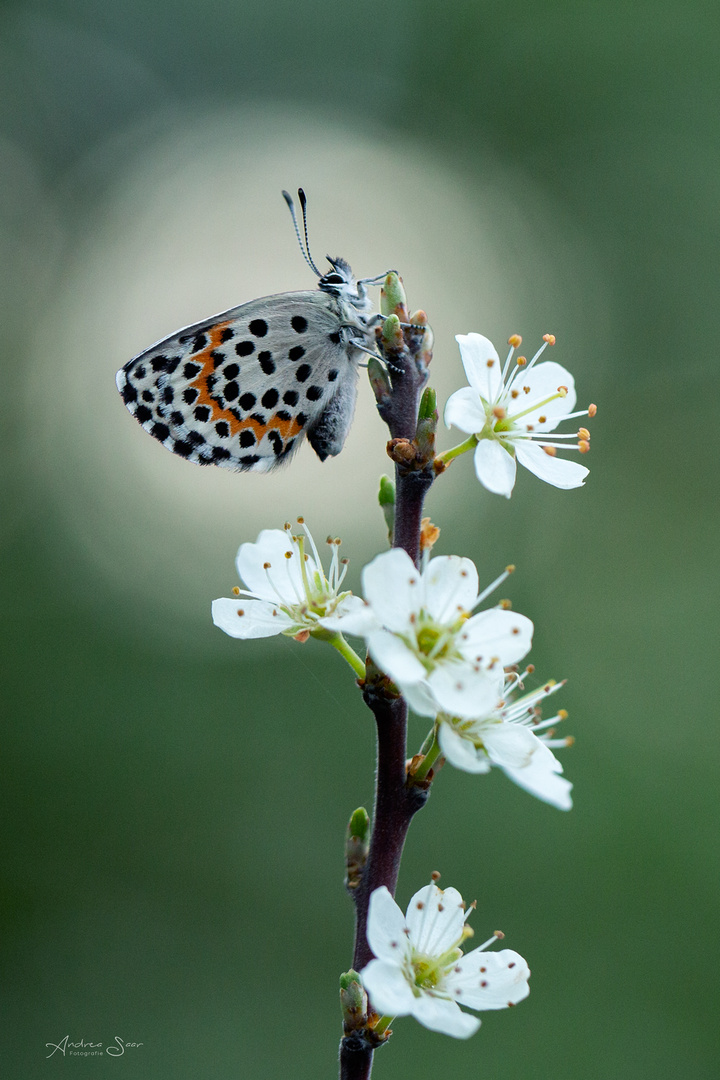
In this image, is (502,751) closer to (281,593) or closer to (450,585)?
(450,585)

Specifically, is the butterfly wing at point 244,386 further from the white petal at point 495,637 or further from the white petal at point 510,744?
the white petal at point 510,744

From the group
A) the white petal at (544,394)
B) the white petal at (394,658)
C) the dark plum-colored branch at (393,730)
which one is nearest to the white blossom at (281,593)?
the dark plum-colored branch at (393,730)

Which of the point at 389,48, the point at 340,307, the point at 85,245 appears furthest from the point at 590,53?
the point at 340,307

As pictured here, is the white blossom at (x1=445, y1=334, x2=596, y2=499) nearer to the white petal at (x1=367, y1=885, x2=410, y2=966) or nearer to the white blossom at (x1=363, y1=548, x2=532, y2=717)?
the white blossom at (x1=363, y1=548, x2=532, y2=717)

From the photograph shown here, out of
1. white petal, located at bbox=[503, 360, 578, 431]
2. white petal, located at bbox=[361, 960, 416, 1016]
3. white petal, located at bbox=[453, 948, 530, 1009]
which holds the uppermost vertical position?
white petal, located at bbox=[503, 360, 578, 431]

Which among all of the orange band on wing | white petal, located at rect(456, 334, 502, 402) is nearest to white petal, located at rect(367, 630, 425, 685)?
white petal, located at rect(456, 334, 502, 402)

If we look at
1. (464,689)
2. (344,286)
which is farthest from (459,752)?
(344,286)

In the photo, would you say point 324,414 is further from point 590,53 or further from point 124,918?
point 590,53
